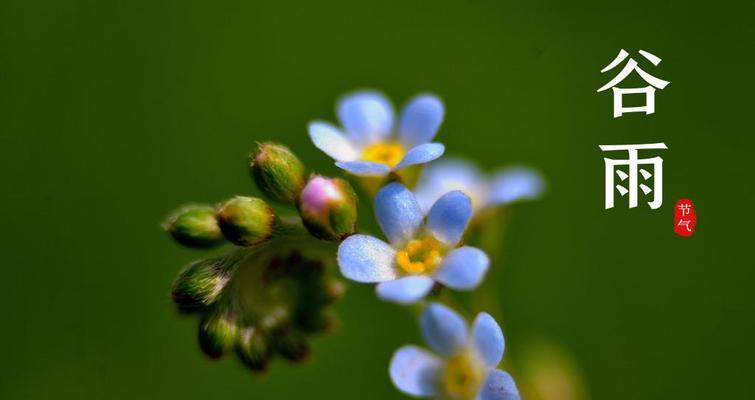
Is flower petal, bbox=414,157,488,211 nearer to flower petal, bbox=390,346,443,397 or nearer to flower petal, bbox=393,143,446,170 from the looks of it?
flower petal, bbox=390,346,443,397

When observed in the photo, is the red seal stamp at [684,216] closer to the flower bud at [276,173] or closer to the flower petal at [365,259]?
the flower petal at [365,259]

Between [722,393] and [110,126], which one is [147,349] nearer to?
[110,126]

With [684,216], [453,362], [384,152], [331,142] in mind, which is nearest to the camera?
[453,362]

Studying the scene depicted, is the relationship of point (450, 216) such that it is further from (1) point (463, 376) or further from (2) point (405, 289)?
(1) point (463, 376)

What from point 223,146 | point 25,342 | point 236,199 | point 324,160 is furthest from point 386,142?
point 25,342

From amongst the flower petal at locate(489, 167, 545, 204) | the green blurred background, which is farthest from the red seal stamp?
the flower petal at locate(489, 167, 545, 204)

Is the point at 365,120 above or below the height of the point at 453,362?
above

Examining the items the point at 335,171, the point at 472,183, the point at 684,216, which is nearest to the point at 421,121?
the point at 472,183

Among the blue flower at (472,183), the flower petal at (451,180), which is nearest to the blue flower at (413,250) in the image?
the blue flower at (472,183)
